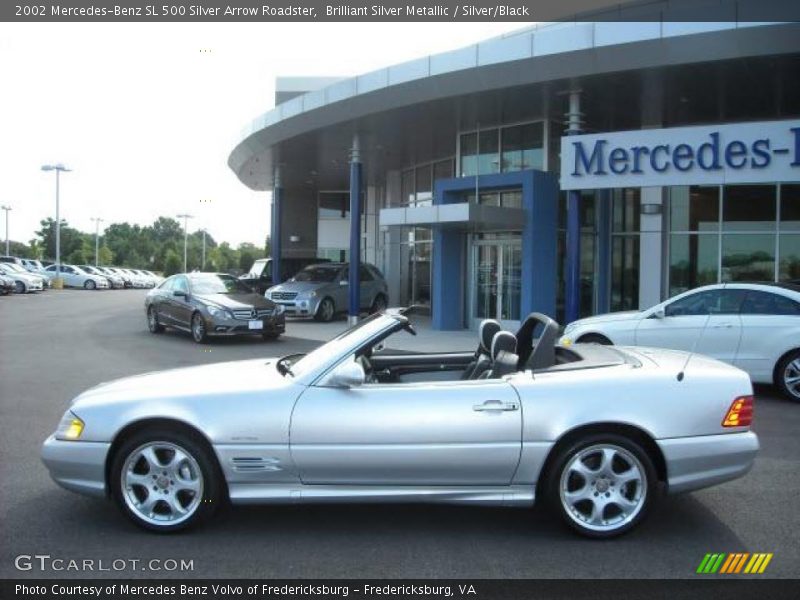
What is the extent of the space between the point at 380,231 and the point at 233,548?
26247mm

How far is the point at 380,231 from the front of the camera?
30234 mm

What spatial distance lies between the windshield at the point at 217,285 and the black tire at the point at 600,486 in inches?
503

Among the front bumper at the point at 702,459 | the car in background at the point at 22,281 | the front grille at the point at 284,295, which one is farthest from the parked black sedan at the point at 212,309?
the car in background at the point at 22,281

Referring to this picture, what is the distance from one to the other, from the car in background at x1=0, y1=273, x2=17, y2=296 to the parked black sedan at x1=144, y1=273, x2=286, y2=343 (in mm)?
20637

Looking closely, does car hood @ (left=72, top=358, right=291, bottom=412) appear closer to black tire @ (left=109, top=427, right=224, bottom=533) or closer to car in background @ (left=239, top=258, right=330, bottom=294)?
black tire @ (left=109, top=427, right=224, bottom=533)

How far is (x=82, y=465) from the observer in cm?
453

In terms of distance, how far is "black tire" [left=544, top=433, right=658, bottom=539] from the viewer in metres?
4.47

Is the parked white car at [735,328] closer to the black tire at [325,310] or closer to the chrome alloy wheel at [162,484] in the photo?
the chrome alloy wheel at [162,484]

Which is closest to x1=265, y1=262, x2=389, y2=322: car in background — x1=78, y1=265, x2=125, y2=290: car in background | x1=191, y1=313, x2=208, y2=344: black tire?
x1=191, y1=313, x2=208, y2=344: black tire

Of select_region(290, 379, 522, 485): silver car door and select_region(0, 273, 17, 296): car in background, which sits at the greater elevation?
select_region(0, 273, 17, 296): car in background

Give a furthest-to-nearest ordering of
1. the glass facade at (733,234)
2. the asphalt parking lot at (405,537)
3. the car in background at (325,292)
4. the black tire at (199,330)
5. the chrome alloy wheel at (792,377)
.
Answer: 1. the car in background at (325,292)
2. the glass facade at (733,234)
3. the black tire at (199,330)
4. the chrome alloy wheel at (792,377)
5. the asphalt parking lot at (405,537)

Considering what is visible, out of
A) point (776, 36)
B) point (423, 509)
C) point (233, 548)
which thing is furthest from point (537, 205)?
point (233, 548)

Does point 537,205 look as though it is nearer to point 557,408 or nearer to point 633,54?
point 633,54

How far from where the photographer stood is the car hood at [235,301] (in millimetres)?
15353
